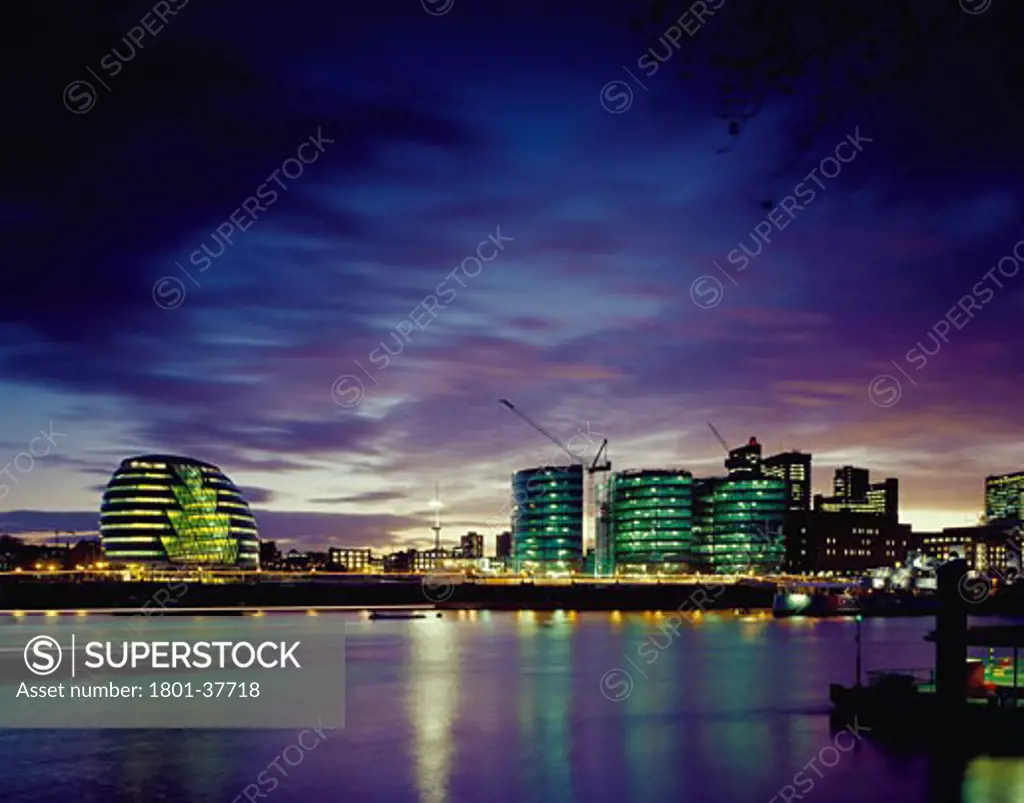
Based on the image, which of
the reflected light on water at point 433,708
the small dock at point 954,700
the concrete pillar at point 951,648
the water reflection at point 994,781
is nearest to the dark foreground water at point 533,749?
the water reflection at point 994,781

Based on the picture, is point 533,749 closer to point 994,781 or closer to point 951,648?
point 951,648

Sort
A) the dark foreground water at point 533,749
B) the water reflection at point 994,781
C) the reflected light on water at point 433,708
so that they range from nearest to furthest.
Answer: the water reflection at point 994,781, the dark foreground water at point 533,749, the reflected light on water at point 433,708

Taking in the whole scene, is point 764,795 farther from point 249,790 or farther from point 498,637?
point 498,637

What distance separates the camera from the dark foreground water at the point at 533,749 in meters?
45.7

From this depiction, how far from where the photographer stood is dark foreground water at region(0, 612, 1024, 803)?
45719 millimetres

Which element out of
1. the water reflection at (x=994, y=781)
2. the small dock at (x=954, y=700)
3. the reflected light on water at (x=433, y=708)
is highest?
the small dock at (x=954, y=700)

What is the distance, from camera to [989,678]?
54.4 m

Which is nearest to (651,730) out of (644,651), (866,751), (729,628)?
(866,751)

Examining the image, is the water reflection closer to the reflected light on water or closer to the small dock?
the small dock

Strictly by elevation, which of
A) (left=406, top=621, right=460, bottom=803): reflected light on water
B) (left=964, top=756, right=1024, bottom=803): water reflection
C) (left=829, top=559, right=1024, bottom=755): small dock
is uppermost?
(left=829, top=559, right=1024, bottom=755): small dock

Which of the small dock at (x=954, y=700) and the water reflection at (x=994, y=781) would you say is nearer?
the water reflection at (x=994, y=781)

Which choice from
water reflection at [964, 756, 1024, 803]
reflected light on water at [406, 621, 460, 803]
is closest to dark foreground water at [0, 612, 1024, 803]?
water reflection at [964, 756, 1024, 803]

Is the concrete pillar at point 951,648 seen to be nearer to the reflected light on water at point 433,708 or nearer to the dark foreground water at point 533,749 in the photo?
the dark foreground water at point 533,749

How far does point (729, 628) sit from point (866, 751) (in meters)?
97.7
